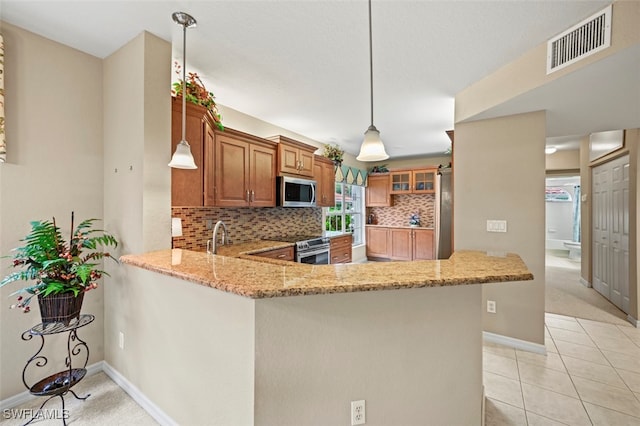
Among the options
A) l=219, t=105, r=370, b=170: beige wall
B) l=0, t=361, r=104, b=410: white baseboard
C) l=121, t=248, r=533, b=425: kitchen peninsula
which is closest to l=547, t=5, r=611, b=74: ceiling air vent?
l=121, t=248, r=533, b=425: kitchen peninsula

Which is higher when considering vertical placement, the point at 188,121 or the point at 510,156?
the point at 188,121

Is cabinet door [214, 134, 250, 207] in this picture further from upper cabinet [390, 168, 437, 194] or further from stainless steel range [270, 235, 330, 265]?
upper cabinet [390, 168, 437, 194]

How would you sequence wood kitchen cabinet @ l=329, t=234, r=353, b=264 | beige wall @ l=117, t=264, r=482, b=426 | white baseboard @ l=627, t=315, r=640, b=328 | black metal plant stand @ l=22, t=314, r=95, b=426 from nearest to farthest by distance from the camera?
beige wall @ l=117, t=264, r=482, b=426, black metal plant stand @ l=22, t=314, r=95, b=426, white baseboard @ l=627, t=315, r=640, b=328, wood kitchen cabinet @ l=329, t=234, r=353, b=264

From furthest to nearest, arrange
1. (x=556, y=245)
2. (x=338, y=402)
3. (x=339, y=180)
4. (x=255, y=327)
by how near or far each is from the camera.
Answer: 1. (x=556, y=245)
2. (x=339, y=180)
3. (x=338, y=402)
4. (x=255, y=327)

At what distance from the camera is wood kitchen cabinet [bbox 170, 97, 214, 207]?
2.24 metres

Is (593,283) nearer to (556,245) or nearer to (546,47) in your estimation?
(546,47)

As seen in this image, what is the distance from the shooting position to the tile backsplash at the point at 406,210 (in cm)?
652

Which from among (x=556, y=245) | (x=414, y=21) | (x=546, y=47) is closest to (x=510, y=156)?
(x=546, y=47)

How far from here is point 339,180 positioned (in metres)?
5.84

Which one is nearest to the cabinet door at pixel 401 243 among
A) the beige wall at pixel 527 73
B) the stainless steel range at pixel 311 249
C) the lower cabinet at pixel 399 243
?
the lower cabinet at pixel 399 243

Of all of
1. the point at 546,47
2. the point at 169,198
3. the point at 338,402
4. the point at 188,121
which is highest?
the point at 546,47

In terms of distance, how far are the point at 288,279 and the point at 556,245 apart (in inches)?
446

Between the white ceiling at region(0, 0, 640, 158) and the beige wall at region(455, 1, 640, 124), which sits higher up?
the white ceiling at region(0, 0, 640, 158)

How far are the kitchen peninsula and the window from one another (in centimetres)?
409
